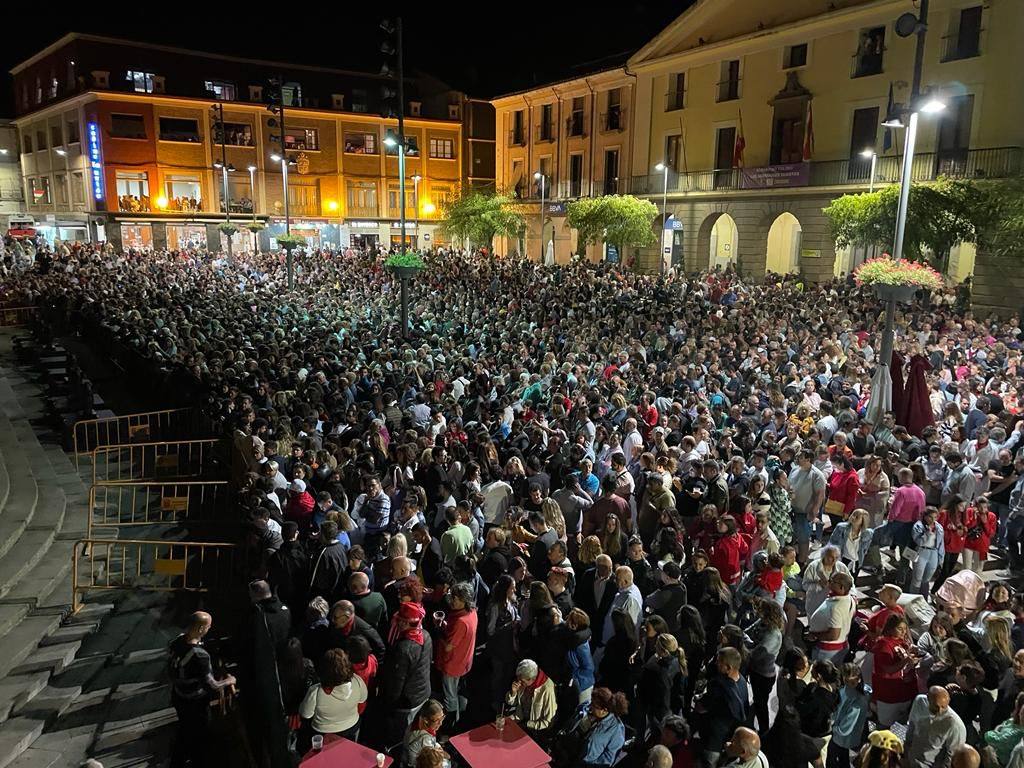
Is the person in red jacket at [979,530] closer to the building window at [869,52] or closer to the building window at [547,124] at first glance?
the building window at [869,52]

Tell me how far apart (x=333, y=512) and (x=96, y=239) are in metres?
45.9

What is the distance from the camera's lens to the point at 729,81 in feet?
108

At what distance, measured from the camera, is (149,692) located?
21.7 feet

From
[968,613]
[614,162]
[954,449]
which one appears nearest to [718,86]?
[614,162]

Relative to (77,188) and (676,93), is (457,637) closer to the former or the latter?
(676,93)

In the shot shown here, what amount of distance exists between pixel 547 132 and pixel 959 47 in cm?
2281

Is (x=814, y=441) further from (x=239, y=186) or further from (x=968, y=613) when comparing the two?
(x=239, y=186)

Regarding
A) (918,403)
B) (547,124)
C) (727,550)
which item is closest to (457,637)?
(727,550)

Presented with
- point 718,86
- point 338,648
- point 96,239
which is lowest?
point 338,648

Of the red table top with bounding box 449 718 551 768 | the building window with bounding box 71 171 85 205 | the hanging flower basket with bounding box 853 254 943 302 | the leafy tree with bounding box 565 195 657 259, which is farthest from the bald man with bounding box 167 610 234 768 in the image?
the building window with bounding box 71 171 85 205

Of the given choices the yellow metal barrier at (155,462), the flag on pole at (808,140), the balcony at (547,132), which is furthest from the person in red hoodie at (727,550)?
the balcony at (547,132)

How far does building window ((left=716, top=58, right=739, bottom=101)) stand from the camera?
107ft

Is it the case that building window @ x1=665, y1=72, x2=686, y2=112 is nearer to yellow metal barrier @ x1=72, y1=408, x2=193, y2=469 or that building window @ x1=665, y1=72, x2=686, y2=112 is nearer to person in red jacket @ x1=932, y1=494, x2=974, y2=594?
yellow metal barrier @ x1=72, y1=408, x2=193, y2=469

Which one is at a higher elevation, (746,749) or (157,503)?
(746,749)
